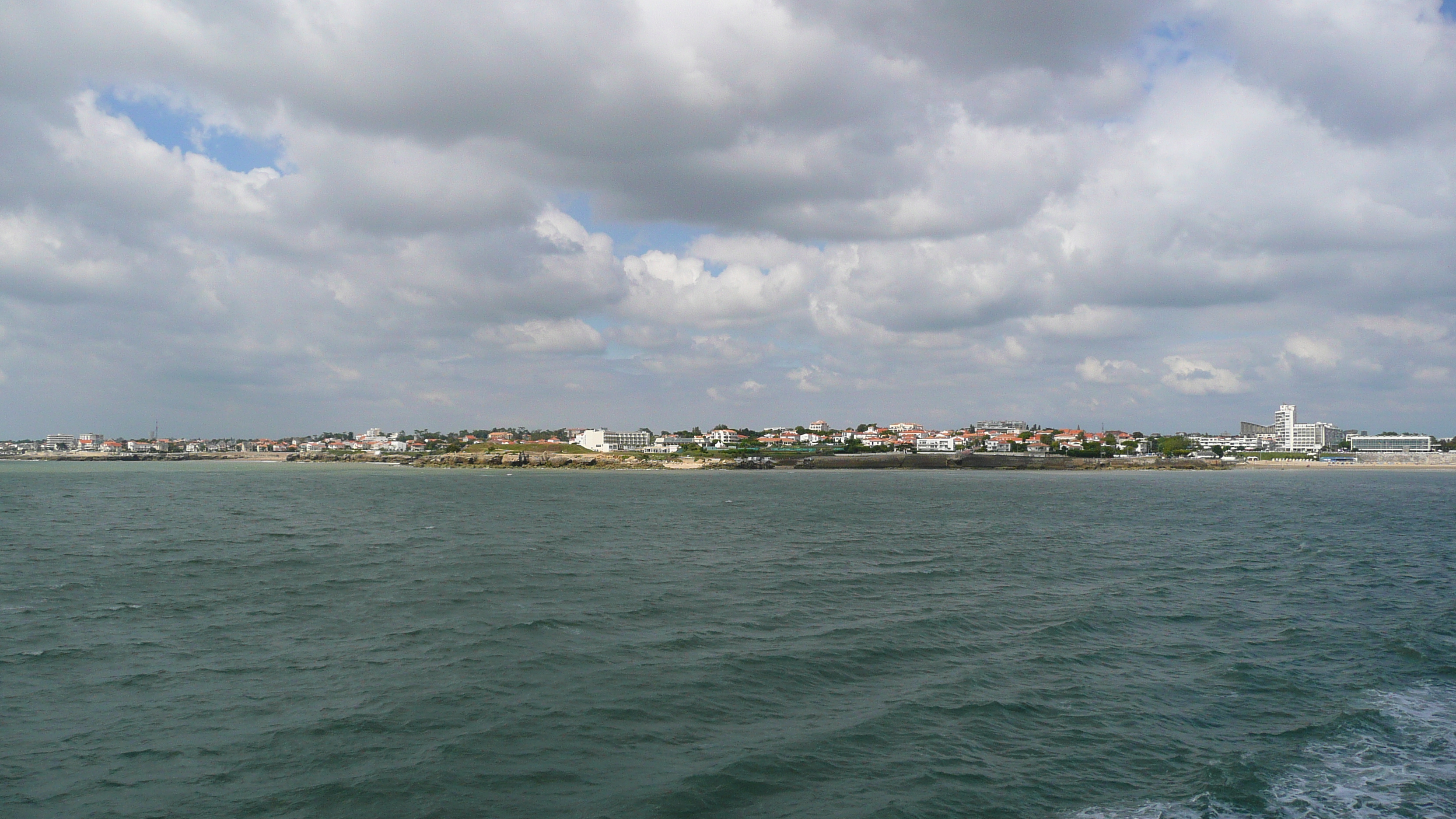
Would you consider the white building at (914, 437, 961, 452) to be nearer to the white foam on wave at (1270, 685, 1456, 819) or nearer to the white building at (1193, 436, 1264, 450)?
the white building at (1193, 436, 1264, 450)

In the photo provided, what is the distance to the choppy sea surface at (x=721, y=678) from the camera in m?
7.95

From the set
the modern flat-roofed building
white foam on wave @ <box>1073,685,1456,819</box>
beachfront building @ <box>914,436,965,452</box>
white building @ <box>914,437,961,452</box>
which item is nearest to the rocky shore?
white building @ <box>914,437,961,452</box>

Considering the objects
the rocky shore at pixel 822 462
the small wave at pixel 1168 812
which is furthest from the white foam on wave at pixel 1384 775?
the rocky shore at pixel 822 462

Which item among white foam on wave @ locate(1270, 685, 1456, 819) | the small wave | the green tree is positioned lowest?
white foam on wave @ locate(1270, 685, 1456, 819)

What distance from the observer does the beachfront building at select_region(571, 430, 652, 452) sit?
511 ft

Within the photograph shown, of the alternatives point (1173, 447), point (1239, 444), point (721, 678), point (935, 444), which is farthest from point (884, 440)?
point (721, 678)

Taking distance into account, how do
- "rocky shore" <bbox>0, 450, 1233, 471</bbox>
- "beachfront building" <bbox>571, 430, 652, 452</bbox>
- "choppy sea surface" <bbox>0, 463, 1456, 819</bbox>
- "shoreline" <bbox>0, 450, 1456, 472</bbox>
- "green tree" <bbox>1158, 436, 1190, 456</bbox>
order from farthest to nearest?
"beachfront building" <bbox>571, 430, 652, 452</bbox>
"green tree" <bbox>1158, 436, 1190, 456</bbox>
"rocky shore" <bbox>0, 450, 1233, 471</bbox>
"shoreline" <bbox>0, 450, 1456, 472</bbox>
"choppy sea surface" <bbox>0, 463, 1456, 819</bbox>

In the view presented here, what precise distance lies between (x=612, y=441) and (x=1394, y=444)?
16664 centimetres

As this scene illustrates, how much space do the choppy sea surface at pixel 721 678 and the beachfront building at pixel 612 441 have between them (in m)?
127

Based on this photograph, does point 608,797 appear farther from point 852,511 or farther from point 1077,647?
point 852,511

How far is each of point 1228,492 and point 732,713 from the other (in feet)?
215

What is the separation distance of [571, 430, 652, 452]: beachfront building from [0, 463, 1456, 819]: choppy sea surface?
127214mm

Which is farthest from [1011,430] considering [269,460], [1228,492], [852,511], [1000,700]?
[1000,700]

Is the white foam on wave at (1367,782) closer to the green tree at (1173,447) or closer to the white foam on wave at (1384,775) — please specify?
the white foam on wave at (1384,775)
